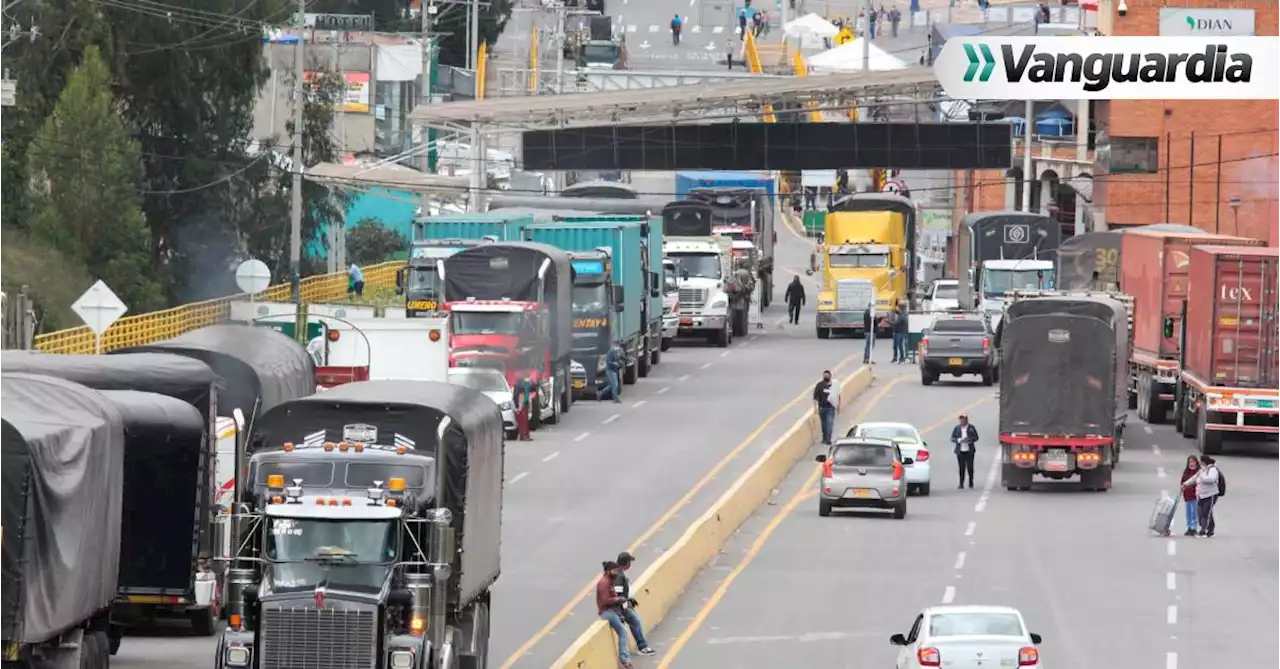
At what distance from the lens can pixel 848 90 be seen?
241 ft

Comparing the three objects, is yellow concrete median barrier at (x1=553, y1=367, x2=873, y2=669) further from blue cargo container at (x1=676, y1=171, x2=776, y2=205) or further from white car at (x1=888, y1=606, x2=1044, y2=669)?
blue cargo container at (x1=676, y1=171, x2=776, y2=205)

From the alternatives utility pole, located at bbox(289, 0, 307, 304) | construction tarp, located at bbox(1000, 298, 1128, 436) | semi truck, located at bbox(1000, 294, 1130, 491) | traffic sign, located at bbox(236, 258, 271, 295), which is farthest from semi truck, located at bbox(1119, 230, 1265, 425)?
traffic sign, located at bbox(236, 258, 271, 295)

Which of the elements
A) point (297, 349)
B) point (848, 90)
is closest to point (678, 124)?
point (848, 90)

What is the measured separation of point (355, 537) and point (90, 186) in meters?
36.6

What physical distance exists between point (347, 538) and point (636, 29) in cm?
13252

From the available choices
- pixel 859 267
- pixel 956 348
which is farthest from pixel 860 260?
pixel 956 348

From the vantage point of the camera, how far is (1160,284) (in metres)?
56.0

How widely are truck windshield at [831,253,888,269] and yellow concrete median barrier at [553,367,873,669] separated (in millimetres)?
22149

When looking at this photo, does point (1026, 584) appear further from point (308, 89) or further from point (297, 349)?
point (308, 89)

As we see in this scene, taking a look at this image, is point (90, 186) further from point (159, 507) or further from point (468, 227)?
point (159, 507)

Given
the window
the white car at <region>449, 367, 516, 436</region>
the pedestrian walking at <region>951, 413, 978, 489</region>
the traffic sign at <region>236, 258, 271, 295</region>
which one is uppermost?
the window

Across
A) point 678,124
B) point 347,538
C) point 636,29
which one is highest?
point 636,29

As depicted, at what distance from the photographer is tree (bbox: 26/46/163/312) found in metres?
54.3

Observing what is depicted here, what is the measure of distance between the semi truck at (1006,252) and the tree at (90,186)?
2702cm
